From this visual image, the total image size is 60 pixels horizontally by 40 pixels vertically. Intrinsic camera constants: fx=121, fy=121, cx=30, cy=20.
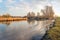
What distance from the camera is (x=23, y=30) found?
254cm

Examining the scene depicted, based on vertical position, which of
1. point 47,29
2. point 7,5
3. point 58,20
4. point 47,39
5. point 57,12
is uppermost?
point 7,5

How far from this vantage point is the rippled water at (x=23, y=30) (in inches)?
97.5

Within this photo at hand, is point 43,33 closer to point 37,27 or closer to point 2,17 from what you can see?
point 37,27

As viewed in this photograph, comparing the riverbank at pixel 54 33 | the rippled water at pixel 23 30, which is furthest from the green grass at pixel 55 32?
the rippled water at pixel 23 30

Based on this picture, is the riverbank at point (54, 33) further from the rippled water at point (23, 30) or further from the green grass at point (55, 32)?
the rippled water at point (23, 30)

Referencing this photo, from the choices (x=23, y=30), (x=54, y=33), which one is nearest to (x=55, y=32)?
(x=54, y=33)

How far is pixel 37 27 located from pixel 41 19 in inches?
7.6

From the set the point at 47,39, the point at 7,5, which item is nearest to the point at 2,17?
the point at 7,5

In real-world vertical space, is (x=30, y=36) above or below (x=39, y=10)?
below

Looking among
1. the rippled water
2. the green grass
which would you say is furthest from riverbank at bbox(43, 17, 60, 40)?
the rippled water

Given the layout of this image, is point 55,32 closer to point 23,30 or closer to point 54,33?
point 54,33

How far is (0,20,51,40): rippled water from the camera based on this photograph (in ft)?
8.13

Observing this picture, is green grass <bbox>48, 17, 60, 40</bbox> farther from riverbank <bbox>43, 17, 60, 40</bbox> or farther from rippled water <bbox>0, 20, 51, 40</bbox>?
rippled water <bbox>0, 20, 51, 40</bbox>

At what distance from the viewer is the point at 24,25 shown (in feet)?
8.33
